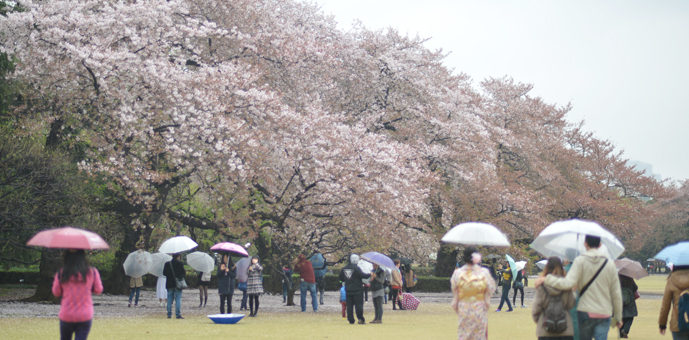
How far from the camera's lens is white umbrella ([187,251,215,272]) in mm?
20438

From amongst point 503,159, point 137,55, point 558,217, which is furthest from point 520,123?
point 137,55

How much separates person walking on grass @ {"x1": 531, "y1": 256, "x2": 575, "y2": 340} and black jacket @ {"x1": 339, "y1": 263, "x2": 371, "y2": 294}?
8.37 meters

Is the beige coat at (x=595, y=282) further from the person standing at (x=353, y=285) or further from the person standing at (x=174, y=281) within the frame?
the person standing at (x=174, y=281)

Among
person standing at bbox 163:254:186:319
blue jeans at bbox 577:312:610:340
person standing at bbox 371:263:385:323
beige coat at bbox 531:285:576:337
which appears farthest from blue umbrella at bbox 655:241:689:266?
person standing at bbox 163:254:186:319

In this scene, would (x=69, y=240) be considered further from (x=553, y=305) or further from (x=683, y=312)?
(x=683, y=312)

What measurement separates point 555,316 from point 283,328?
26.6 feet

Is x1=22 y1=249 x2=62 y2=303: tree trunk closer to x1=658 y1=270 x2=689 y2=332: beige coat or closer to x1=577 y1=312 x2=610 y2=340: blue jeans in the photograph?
x1=577 y1=312 x2=610 y2=340: blue jeans

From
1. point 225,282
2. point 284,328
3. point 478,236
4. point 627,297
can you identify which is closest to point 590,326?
point 478,236

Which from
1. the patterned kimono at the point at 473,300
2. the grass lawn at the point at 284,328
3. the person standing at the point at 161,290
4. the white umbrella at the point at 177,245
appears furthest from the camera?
the person standing at the point at 161,290

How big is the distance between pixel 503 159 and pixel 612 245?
3077 centimetres

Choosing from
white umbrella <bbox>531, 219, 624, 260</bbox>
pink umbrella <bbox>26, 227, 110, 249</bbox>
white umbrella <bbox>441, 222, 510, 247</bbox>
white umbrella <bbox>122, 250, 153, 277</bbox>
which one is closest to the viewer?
pink umbrella <bbox>26, 227, 110, 249</bbox>

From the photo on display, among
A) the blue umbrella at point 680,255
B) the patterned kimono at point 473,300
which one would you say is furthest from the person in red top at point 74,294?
the blue umbrella at point 680,255

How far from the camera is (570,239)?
8.21 metres

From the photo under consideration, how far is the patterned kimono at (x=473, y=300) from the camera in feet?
24.9
